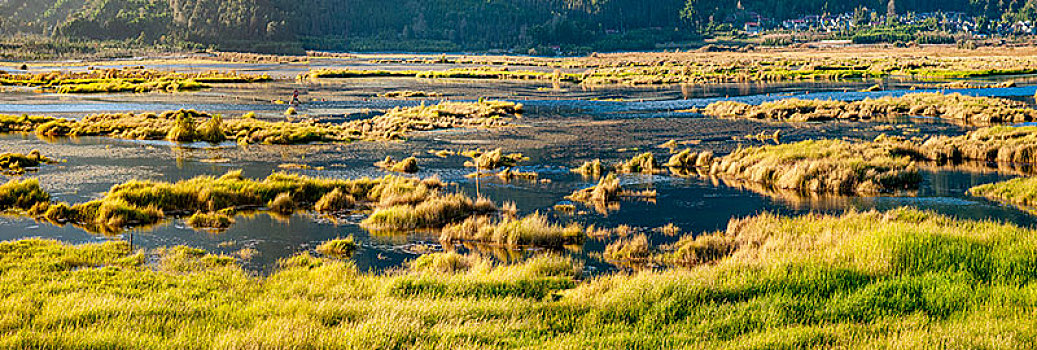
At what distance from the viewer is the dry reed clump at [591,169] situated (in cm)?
4091

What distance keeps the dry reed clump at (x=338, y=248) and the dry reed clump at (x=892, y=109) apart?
4765cm

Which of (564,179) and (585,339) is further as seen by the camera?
(564,179)

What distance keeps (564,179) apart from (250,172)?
574 inches

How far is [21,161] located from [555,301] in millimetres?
34457

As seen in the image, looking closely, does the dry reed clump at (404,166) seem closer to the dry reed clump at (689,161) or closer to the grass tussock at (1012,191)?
the dry reed clump at (689,161)

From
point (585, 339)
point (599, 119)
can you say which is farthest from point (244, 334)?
point (599, 119)

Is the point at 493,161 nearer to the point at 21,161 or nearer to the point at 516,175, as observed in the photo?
the point at 516,175

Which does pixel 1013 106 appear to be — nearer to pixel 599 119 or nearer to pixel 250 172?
pixel 599 119

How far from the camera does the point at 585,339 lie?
14250mm

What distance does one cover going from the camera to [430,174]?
40188 millimetres

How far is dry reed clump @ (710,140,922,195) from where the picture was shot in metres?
36.1

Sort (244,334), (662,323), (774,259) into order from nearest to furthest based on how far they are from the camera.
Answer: (244,334)
(662,323)
(774,259)

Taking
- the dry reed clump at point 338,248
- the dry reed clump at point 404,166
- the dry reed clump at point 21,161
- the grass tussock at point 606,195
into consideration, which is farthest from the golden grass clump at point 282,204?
the dry reed clump at point 21,161

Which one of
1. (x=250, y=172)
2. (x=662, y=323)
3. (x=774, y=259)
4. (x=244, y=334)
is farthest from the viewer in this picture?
(x=250, y=172)
